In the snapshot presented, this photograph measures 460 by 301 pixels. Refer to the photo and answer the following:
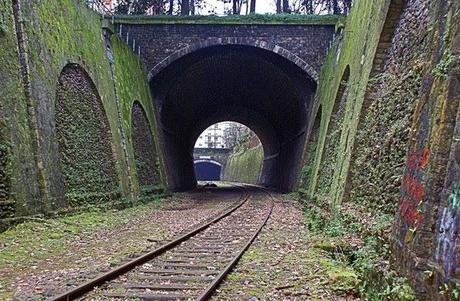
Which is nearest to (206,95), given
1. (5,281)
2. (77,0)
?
(77,0)

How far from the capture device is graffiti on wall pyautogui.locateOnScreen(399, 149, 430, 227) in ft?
16.7

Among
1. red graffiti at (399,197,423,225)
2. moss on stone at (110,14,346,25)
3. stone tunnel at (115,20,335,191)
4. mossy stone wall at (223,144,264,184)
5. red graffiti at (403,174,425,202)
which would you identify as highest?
moss on stone at (110,14,346,25)

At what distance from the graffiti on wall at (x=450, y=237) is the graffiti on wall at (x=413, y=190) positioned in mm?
537

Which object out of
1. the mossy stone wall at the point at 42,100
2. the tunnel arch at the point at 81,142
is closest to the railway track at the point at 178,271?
the mossy stone wall at the point at 42,100

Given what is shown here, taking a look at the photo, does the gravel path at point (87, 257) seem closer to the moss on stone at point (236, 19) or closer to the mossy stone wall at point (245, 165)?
the moss on stone at point (236, 19)

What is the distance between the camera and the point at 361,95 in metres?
12.3

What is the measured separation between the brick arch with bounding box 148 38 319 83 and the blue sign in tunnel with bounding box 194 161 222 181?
61.0 metres

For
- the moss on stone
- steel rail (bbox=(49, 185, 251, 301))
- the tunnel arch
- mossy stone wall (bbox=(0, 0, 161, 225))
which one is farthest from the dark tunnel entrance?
steel rail (bbox=(49, 185, 251, 301))

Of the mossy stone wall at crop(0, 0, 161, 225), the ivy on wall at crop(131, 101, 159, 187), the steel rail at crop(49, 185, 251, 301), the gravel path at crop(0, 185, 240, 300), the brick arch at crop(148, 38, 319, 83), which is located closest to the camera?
the steel rail at crop(49, 185, 251, 301)

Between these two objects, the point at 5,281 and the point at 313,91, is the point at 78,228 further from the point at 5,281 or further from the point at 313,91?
the point at 313,91

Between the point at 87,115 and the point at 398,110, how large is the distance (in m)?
9.53

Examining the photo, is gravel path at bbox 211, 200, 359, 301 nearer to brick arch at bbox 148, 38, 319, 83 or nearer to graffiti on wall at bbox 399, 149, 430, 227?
graffiti on wall at bbox 399, 149, 430, 227

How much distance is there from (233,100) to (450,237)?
31.3 metres

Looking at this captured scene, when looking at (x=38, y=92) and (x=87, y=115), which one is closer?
(x=38, y=92)
